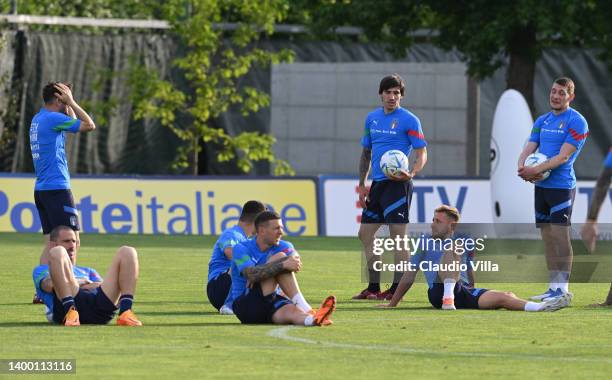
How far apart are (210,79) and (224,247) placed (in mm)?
23183

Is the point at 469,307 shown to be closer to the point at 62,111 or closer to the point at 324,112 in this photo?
the point at 62,111

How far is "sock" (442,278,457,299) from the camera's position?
1501cm

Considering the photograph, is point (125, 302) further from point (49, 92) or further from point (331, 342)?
point (49, 92)

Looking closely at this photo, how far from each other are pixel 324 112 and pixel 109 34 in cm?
539

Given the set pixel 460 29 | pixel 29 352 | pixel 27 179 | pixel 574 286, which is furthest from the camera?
pixel 460 29

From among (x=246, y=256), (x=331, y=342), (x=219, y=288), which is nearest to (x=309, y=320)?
(x=246, y=256)

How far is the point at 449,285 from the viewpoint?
1503 centimetres

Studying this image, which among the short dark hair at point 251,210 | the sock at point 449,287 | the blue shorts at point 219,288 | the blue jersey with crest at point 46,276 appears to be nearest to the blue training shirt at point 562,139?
the sock at point 449,287

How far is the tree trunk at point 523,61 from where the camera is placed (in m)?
33.7

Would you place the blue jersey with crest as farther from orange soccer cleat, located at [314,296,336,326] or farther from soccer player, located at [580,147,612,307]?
soccer player, located at [580,147,612,307]

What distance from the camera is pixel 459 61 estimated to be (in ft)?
125

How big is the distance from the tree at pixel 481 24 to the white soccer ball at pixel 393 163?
1554cm

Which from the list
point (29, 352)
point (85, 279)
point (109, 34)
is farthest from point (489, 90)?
point (29, 352)

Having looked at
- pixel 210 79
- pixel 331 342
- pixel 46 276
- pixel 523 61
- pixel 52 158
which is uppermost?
pixel 523 61
